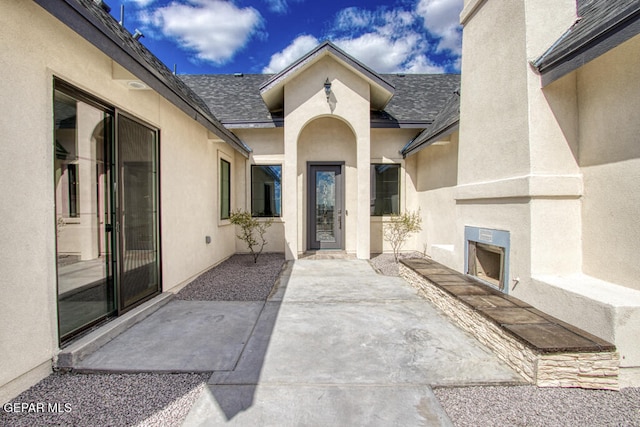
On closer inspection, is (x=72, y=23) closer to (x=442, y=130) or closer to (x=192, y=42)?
(x=442, y=130)

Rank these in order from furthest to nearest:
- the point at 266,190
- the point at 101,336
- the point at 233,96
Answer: the point at 233,96 → the point at 266,190 → the point at 101,336

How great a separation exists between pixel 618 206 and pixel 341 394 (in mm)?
3508

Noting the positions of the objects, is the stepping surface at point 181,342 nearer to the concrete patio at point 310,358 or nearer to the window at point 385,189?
the concrete patio at point 310,358

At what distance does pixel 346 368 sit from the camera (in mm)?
3096

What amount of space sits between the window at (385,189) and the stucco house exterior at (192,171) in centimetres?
300

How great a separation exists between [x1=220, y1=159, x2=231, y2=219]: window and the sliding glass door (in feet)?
12.1

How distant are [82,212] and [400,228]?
792 cm

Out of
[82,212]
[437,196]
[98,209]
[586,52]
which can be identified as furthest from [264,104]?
[586,52]

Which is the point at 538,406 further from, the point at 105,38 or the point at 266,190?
the point at 266,190

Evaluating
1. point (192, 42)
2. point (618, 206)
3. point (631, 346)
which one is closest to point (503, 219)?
point (618, 206)

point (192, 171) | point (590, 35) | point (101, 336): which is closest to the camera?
point (590, 35)

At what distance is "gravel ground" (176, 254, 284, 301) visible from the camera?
18.3ft

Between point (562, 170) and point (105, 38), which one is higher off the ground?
point (105, 38)

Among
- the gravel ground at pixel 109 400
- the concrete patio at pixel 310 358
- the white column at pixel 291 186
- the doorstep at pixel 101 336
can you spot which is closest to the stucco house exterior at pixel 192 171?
the doorstep at pixel 101 336
